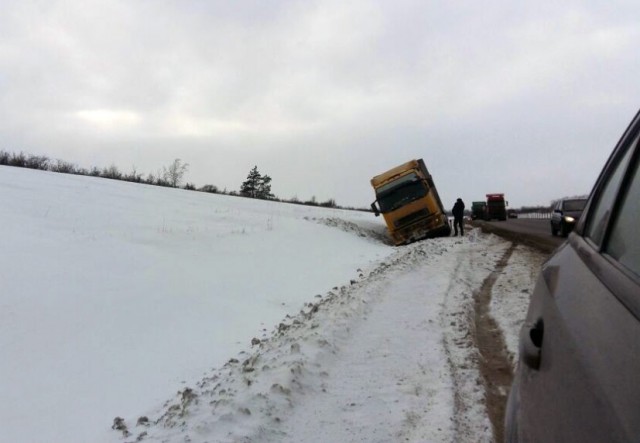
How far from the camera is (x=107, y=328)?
5.40 m

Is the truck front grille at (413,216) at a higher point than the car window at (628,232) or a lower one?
higher

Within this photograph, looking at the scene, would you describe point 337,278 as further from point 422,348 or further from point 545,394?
point 545,394

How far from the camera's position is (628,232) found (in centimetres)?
160

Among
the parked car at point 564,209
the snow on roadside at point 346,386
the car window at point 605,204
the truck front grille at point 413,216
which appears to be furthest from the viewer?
the parked car at point 564,209

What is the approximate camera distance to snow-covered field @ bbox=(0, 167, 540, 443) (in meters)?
3.70

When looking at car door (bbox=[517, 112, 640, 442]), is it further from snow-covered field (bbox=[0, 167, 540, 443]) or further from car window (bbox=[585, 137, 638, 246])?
snow-covered field (bbox=[0, 167, 540, 443])

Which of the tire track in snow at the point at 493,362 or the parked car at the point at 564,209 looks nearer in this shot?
the tire track in snow at the point at 493,362

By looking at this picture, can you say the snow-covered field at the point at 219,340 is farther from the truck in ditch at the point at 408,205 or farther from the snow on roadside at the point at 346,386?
the truck in ditch at the point at 408,205

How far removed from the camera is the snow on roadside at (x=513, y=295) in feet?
18.8

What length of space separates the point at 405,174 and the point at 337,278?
9.84 metres

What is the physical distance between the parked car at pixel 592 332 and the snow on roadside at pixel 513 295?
2.98 meters

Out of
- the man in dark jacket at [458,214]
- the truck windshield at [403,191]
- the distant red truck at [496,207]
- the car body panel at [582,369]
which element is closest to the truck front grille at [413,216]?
the truck windshield at [403,191]

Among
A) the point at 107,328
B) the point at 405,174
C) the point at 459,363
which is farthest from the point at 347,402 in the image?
the point at 405,174


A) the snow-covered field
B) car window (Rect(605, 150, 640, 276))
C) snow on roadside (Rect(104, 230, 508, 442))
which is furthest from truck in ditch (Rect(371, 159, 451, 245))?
car window (Rect(605, 150, 640, 276))
